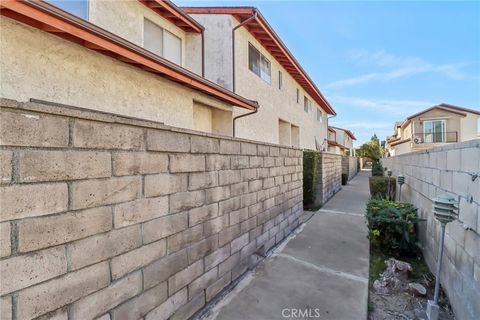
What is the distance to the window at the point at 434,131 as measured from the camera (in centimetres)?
2978

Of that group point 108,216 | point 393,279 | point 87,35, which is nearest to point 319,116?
point 393,279

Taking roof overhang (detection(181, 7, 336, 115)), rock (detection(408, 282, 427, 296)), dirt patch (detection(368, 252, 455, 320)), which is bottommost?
dirt patch (detection(368, 252, 455, 320))

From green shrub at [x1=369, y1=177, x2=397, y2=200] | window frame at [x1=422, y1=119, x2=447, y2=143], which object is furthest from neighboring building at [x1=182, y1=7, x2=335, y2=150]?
window frame at [x1=422, y1=119, x2=447, y2=143]

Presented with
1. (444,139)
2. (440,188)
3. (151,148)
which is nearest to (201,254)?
(151,148)

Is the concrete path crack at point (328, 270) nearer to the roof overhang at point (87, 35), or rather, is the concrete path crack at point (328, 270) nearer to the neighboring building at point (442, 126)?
the roof overhang at point (87, 35)

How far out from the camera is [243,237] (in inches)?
176

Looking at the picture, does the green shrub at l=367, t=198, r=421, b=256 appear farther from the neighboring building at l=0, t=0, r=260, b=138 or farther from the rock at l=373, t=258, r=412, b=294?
the neighboring building at l=0, t=0, r=260, b=138

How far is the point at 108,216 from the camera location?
2154 mm

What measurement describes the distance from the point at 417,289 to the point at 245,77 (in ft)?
26.0

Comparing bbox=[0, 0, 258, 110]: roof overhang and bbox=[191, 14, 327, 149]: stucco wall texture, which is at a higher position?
bbox=[191, 14, 327, 149]: stucco wall texture

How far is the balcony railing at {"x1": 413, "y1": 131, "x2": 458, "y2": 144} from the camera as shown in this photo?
29.1 meters

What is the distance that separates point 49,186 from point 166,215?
1.20 m

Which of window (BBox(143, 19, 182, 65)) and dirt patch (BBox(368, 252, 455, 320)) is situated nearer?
dirt patch (BBox(368, 252, 455, 320))

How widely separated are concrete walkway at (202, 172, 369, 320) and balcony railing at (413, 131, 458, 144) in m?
29.6
